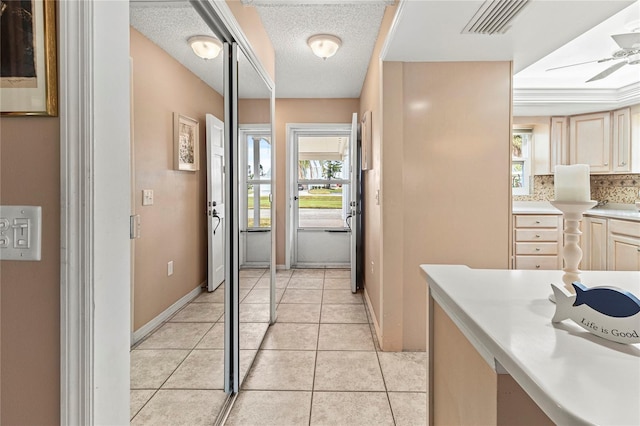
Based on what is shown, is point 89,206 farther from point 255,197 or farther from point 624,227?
point 624,227

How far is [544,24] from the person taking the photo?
78.0 inches

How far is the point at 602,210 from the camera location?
431 centimetres

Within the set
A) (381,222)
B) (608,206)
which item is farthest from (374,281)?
(608,206)

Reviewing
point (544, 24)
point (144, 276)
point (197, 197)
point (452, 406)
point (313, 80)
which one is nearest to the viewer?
point (452, 406)

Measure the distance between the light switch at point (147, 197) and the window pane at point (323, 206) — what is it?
4.13m

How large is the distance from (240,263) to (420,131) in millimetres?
1644

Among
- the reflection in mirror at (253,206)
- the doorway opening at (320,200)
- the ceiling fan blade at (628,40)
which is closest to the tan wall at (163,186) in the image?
the reflection in mirror at (253,206)

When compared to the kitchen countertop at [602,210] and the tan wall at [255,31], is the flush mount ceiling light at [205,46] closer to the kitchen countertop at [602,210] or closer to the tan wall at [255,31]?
the tan wall at [255,31]

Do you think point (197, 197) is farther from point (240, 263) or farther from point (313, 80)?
point (313, 80)

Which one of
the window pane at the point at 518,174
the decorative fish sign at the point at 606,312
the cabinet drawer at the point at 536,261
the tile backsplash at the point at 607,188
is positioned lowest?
the cabinet drawer at the point at 536,261

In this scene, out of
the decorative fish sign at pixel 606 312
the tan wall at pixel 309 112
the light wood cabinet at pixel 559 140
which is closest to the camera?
the decorative fish sign at pixel 606 312

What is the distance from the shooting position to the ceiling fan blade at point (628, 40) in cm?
240

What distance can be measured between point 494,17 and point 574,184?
4.63 feet

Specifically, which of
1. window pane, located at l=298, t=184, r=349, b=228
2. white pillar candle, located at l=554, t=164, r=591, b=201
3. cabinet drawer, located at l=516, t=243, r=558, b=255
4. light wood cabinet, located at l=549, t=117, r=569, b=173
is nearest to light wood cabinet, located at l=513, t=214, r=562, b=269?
cabinet drawer, located at l=516, t=243, r=558, b=255
